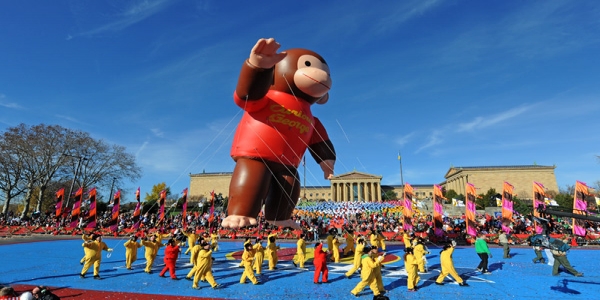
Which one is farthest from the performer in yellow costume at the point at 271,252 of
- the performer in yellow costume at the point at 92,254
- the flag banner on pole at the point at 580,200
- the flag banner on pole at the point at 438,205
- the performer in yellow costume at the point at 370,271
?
the flag banner on pole at the point at 580,200

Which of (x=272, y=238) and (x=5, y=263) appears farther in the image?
(x=5, y=263)

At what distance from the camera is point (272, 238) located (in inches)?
389

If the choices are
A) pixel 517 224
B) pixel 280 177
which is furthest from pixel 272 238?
pixel 517 224

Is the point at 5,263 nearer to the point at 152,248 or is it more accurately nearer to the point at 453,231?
the point at 152,248

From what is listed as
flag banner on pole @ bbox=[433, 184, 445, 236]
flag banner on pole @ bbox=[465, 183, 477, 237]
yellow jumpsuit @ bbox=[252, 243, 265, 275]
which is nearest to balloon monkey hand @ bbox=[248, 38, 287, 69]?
yellow jumpsuit @ bbox=[252, 243, 265, 275]

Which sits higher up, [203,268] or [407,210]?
[407,210]

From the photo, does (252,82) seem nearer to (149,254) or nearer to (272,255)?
(272,255)

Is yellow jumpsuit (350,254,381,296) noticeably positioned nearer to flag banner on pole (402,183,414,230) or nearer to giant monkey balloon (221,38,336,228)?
giant monkey balloon (221,38,336,228)

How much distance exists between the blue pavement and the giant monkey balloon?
1.79 metres

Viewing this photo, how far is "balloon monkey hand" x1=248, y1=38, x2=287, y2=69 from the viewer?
7.33m

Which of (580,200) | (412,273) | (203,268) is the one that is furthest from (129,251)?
(580,200)

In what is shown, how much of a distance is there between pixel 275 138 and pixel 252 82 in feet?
6.70

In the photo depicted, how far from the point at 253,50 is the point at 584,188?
1764 cm

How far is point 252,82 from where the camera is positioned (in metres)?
8.13
